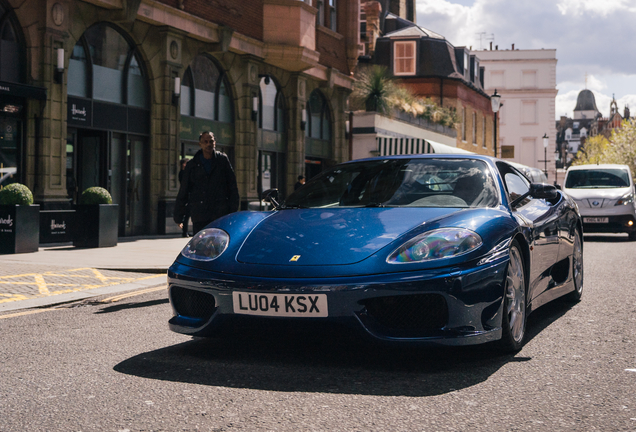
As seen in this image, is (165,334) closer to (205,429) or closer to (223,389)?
(223,389)

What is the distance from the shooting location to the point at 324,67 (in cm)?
→ 2588

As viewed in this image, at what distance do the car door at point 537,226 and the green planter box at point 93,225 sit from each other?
9.03 m

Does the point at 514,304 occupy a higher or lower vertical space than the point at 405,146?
lower

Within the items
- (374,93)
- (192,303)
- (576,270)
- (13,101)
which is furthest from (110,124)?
(374,93)

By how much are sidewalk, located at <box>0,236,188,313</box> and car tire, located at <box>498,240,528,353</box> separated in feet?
14.2

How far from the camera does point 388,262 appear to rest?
13.7 ft

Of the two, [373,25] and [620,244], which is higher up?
[373,25]

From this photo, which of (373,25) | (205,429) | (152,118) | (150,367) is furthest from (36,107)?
(373,25)

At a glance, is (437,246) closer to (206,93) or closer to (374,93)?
(206,93)

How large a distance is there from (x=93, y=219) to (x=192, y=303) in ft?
31.4

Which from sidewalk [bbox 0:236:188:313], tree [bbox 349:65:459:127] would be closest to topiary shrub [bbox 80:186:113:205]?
sidewalk [bbox 0:236:188:313]

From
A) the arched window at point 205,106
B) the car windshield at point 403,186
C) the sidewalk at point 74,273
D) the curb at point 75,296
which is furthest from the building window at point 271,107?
the car windshield at point 403,186

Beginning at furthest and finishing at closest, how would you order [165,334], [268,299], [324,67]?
[324,67], [165,334], [268,299]

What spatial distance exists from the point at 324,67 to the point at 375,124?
206 inches
